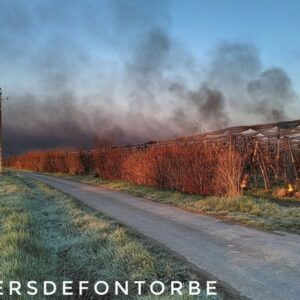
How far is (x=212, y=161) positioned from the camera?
18.9m

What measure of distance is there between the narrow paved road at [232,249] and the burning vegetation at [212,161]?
4533mm

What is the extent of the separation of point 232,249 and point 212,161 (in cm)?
1034

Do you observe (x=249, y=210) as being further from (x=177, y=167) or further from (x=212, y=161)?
(x=177, y=167)

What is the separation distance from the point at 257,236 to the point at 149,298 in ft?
16.9

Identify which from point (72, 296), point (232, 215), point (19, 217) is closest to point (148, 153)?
point (232, 215)

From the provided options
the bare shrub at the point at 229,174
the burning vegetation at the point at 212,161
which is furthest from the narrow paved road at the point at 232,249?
the burning vegetation at the point at 212,161

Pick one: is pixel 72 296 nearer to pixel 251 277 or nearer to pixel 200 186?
pixel 251 277

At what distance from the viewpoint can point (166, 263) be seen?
295 inches

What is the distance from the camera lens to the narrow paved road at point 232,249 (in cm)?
642

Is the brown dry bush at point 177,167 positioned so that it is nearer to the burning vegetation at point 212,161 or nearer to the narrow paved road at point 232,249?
the burning vegetation at point 212,161

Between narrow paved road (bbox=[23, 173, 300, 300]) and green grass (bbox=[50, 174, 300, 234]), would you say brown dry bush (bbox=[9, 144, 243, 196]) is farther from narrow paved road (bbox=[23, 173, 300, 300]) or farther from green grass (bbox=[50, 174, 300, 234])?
narrow paved road (bbox=[23, 173, 300, 300])

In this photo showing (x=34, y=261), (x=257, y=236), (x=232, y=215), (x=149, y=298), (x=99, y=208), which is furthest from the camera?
(x=99, y=208)

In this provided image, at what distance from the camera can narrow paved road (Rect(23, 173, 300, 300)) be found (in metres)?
6.42

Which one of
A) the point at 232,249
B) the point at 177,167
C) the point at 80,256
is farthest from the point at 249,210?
the point at 177,167
